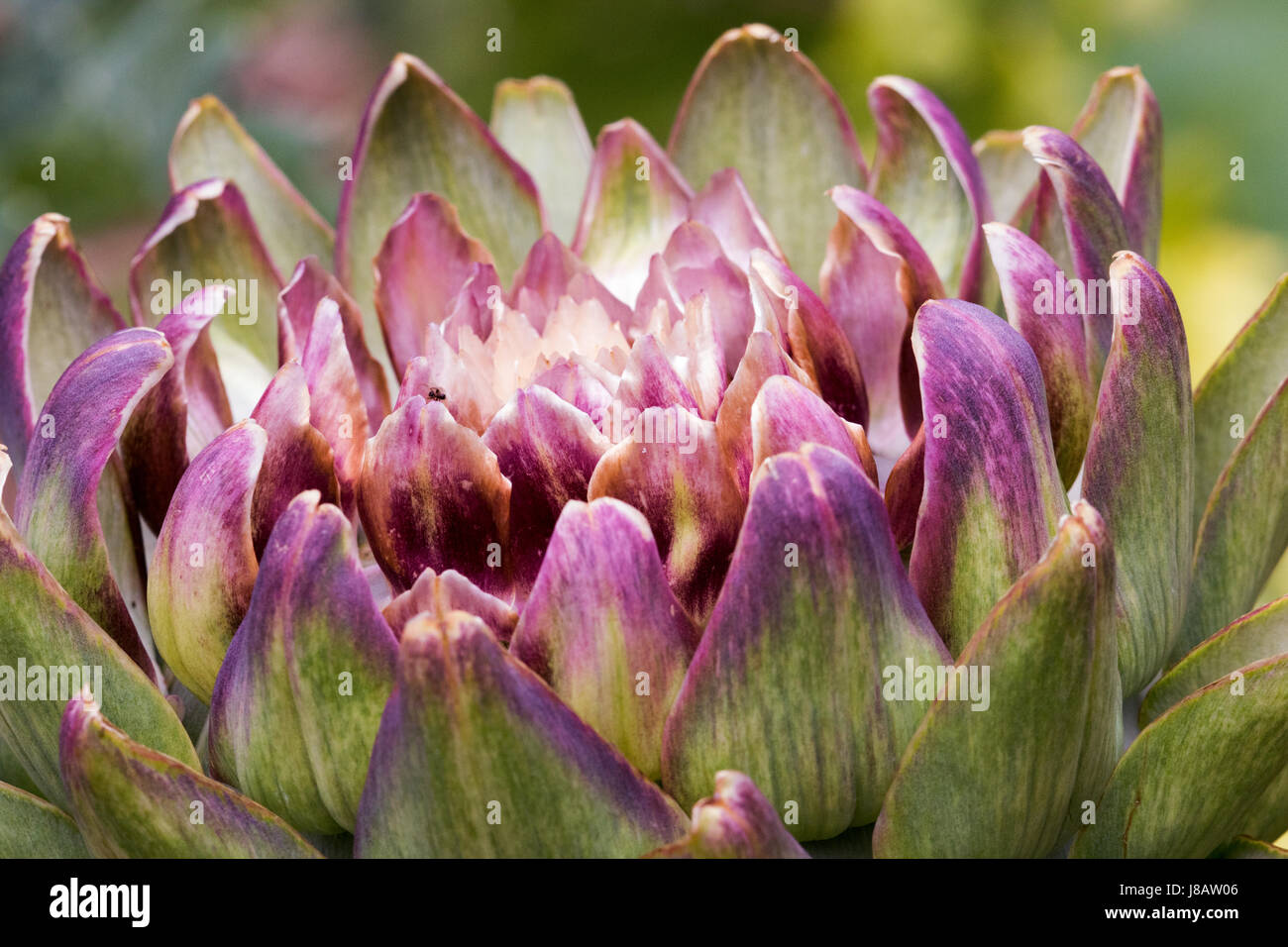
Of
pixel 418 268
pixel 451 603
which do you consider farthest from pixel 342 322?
pixel 451 603

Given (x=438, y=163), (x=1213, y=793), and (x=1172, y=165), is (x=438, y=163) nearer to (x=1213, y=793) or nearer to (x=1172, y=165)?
(x=1213, y=793)

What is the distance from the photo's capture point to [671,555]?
21.0 inches

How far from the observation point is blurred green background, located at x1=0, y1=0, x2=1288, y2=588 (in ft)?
3.86

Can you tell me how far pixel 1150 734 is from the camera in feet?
1.73

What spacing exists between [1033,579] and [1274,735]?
0.13 meters

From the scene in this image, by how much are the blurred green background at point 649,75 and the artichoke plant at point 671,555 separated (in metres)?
0.52

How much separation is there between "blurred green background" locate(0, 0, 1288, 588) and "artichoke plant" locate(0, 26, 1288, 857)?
0.52m

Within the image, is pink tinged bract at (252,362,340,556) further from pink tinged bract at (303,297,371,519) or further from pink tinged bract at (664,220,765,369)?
pink tinged bract at (664,220,765,369)

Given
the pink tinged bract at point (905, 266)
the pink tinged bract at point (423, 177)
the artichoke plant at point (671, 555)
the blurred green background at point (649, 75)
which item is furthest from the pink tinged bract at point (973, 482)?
the blurred green background at point (649, 75)

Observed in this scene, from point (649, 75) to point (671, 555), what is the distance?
34.2 inches

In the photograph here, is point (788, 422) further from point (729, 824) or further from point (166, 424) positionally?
point (166, 424)

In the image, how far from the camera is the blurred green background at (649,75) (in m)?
1.18

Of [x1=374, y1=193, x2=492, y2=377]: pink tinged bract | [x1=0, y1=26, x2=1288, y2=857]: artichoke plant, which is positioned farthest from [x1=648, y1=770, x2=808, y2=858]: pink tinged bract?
[x1=374, y1=193, x2=492, y2=377]: pink tinged bract
